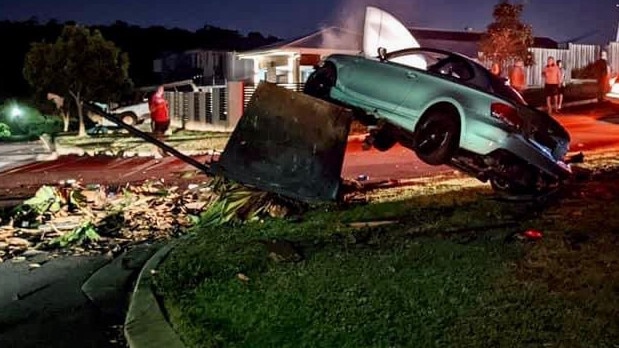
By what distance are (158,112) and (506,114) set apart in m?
15.2

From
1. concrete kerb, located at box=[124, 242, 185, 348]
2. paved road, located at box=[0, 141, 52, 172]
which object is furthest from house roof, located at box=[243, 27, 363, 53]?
concrete kerb, located at box=[124, 242, 185, 348]

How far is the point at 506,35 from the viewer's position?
95.9 ft

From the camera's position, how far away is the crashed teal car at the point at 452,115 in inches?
359

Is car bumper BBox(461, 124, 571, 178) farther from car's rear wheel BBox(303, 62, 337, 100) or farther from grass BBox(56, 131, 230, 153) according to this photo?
grass BBox(56, 131, 230, 153)

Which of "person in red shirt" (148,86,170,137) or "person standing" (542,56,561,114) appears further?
"person in red shirt" (148,86,170,137)

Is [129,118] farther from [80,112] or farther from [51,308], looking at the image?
[51,308]

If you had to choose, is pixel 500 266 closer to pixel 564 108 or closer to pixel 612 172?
pixel 612 172

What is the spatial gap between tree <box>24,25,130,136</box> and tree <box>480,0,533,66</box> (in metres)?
13.8

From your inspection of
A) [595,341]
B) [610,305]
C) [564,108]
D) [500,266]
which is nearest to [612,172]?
[500,266]

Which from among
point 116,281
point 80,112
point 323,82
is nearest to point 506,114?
point 323,82

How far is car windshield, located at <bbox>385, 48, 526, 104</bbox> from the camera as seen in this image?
963 cm

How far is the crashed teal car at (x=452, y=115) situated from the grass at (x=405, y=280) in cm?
63

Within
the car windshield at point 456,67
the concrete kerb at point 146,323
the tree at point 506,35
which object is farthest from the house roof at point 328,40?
the concrete kerb at point 146,323

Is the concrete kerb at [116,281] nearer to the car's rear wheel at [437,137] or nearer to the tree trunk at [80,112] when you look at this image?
the car's rear wheel at [437,137]
